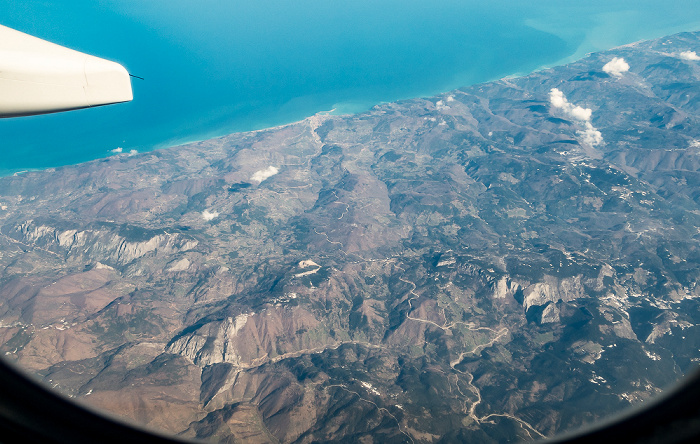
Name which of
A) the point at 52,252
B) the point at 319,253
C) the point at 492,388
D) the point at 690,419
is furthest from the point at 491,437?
the point at 52,252

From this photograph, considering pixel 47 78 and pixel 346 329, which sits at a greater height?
pixel 47 78

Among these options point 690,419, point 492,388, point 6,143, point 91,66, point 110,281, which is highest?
point 91,66

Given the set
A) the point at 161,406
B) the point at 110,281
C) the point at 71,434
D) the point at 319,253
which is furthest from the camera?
the point at 319,253

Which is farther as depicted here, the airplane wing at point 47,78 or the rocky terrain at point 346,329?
the rocky terrain at point 346,329

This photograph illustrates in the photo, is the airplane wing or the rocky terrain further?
the rocky terrain

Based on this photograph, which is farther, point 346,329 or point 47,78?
point 346,329

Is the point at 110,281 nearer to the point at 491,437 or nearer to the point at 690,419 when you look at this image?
the point at 491,437

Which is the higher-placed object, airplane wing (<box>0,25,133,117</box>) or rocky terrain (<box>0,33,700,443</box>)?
airplane wing (<box>0,25,133,117</box>)

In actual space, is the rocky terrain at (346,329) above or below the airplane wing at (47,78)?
below
